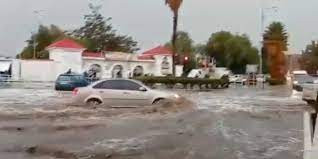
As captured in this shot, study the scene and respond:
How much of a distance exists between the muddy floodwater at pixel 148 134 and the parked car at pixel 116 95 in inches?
25.1

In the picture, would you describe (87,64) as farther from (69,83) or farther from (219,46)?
(219,46)

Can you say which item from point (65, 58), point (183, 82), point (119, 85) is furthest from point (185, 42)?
point (119, 85)

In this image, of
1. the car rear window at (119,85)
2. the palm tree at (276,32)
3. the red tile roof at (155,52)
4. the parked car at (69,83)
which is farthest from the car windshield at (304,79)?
the palm tree at (276,32)

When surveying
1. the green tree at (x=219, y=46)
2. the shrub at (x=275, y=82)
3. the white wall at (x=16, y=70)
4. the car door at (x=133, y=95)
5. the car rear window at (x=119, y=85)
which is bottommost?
the shrub at (x=275, y=82)

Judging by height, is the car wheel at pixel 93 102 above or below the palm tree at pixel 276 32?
below

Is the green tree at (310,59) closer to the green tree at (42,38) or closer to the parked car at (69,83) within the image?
the green tree at (42,38)

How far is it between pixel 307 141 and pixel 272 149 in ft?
16.8

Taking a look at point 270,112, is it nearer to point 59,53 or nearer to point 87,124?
point 87,124

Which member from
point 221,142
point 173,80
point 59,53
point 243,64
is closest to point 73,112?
point 221,142

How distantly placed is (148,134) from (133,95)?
933 cm

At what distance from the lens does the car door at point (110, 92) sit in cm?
2478

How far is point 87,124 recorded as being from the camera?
18.2 metres

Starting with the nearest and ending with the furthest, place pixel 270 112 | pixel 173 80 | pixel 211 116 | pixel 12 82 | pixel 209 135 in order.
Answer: pixel 209 135 → pixel 211 116 → pixel 270 112 → pixel 173 80 → pixel 12 82

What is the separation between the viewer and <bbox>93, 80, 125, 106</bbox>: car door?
81.3ft
